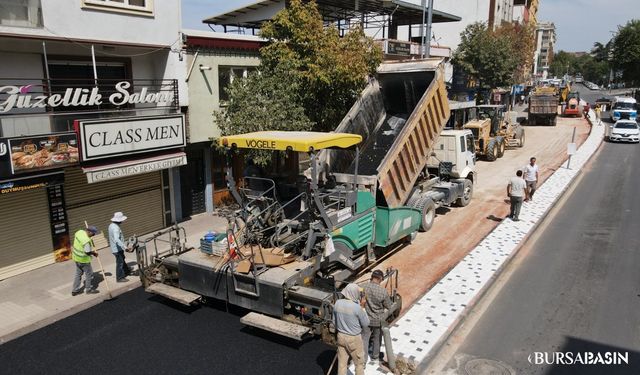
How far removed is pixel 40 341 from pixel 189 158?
26.5 feet

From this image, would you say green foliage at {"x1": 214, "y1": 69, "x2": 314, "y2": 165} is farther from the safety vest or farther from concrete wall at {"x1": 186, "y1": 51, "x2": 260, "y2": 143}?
the safety vest

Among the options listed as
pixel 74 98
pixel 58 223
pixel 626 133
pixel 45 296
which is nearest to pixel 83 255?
pixel 45 296

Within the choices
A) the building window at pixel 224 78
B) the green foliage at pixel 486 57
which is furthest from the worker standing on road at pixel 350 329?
the green foliage at pixel 486 57

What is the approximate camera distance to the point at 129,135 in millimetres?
11867

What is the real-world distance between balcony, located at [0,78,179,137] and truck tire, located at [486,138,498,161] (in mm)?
15788

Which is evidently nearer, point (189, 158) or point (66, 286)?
point (66, 286)

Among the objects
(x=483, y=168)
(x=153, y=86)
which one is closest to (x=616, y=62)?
(x=483, y=168)

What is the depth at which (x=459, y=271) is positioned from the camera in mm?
10648

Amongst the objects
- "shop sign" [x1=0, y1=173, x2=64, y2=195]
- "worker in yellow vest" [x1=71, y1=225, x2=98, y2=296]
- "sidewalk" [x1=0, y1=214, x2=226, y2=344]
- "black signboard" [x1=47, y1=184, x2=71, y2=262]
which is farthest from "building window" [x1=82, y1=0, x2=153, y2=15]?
"sidewalk" [x1=0, y1=214, x2=226, y2=344]

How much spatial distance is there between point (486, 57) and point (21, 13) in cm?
2915

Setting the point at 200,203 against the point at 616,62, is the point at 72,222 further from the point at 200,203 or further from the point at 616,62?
the point at 616,62

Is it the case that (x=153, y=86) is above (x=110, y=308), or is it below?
above

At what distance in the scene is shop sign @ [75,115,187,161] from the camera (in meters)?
11.0

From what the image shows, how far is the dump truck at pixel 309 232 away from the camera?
7828 millimetres
